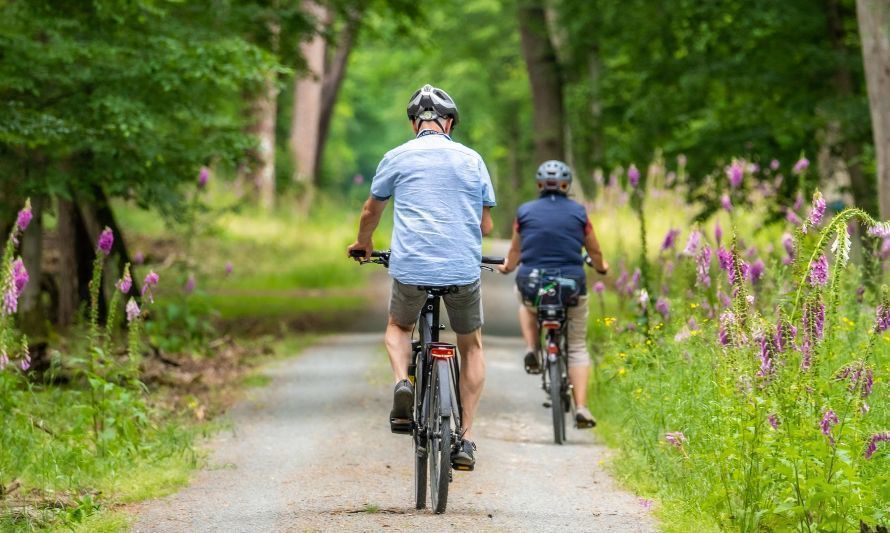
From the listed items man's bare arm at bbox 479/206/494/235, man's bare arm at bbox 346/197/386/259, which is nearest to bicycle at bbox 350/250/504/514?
man's bare arm at bbox 346/197/386/259

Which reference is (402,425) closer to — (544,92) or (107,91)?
(107,91)

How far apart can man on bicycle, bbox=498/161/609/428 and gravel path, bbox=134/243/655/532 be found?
1.88ft

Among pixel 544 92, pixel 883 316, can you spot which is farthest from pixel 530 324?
pixel 544 92

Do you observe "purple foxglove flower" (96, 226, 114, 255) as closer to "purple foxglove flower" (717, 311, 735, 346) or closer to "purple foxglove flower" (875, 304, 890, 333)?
"purple foxglove flower" (717, 311, 735, 346)

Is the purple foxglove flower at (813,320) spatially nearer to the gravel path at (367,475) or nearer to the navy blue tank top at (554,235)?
the gravel path at (367,475)

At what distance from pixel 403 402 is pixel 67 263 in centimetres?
968

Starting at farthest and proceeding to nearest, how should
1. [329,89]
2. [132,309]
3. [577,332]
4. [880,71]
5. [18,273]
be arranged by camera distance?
1. [329,89]
2. [880,71]
3. [577,332]
4. [132,309]
5. [18,273]

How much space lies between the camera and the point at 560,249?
35.8ft

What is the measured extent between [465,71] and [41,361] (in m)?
40.8

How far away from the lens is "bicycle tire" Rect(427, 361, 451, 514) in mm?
7535

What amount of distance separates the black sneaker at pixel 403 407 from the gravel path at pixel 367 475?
1.39 feet

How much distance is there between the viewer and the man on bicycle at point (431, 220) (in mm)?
7738

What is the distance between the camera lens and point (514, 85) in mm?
49688

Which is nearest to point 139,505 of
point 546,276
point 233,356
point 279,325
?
point 546,276
